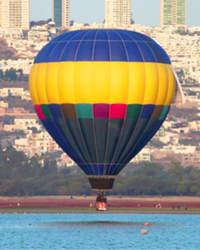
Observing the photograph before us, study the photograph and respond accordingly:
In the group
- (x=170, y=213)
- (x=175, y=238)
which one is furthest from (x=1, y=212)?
(x=175, y=238)

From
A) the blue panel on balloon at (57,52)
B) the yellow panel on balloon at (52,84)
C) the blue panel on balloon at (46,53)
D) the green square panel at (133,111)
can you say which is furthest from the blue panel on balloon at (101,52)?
the green square panel at (133,111)

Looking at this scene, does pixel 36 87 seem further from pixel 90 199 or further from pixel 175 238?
pixel 90 199

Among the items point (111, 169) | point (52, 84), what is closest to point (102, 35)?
point (52, 84)

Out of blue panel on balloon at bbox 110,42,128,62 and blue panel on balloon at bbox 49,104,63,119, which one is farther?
blue panel on balloon at bbox 49,104,63,119

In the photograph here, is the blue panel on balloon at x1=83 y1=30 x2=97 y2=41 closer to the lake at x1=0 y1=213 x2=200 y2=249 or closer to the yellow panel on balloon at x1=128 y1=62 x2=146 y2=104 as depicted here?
the yellow panel on balloon at x1=128 y1=62 x2=146 y2=104

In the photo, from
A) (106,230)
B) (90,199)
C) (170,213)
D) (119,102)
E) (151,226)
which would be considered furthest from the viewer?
(90,199)

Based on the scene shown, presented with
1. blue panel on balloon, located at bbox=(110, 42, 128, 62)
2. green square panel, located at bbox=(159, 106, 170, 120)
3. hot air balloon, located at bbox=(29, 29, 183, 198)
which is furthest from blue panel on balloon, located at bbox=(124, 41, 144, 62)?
green square panel, located at bbox=(159, 106, 170, 120)
